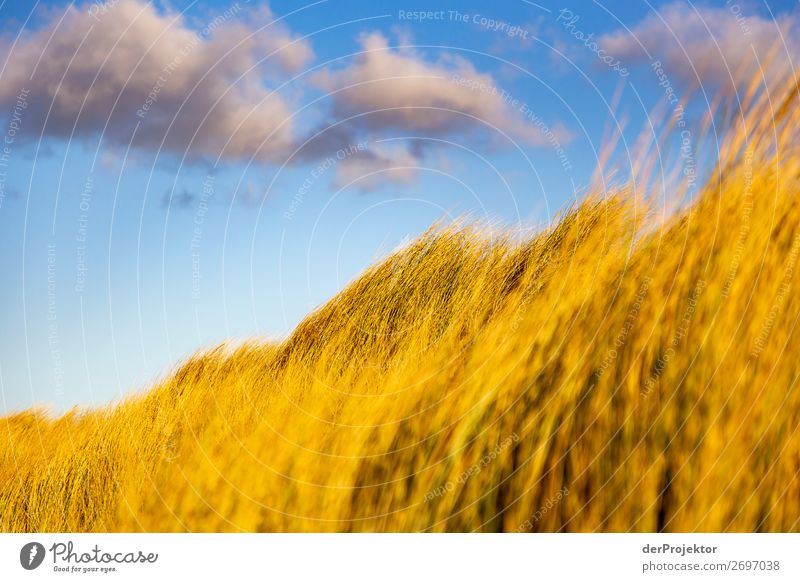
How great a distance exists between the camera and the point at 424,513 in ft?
5.23

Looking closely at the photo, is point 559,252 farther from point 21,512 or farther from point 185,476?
point 21,512

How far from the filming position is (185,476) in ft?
5.74

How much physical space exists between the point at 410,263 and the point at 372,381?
1.78ft

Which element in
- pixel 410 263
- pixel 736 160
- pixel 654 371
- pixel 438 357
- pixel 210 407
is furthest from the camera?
pixel 410 263

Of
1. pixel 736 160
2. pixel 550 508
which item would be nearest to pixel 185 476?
pixel 550 508

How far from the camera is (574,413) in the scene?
60.6 inches

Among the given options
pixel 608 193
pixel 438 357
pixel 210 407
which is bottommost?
pixel 210 407

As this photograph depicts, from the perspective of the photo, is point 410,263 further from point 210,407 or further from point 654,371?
point 654,371

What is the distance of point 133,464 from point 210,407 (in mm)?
242

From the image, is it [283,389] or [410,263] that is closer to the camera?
[283,389]

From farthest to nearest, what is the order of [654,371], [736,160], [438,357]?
[736,160] → [438,357] → [654,371]

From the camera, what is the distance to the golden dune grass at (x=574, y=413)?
154 centimetres

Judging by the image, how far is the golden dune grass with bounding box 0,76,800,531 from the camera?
5.06 ft

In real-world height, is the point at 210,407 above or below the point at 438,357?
below
